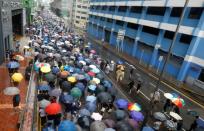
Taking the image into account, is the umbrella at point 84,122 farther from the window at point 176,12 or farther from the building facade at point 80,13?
the building facade at point 80,13

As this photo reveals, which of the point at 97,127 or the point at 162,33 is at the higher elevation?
the point at 162,33

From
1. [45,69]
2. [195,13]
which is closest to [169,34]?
[195,13]

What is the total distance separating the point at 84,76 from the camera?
15570mm

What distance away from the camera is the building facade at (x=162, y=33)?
77.5ft

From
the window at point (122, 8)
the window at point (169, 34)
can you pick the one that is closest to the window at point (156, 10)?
the window at point (169, 34)

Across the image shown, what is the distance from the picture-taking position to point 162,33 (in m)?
30.2

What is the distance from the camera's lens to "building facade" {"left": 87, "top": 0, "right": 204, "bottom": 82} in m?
23.6

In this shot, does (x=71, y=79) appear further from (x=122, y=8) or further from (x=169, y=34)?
(x=122, y=8)

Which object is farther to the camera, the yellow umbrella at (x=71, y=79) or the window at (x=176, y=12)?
the window at (x=176, y=12)

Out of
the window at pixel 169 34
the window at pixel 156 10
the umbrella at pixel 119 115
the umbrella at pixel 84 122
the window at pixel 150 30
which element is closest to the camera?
the umbrella at pixel 84 122

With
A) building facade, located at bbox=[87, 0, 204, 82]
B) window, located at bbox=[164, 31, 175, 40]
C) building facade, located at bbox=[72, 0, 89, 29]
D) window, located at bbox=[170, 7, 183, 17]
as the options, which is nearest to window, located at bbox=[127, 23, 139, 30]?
building facade, located at bbox=[87, 0, 204, 82]

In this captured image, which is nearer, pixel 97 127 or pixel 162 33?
pixel 97 127

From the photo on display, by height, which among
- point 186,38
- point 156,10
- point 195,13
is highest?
point 195,13

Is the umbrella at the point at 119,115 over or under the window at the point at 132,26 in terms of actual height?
under
